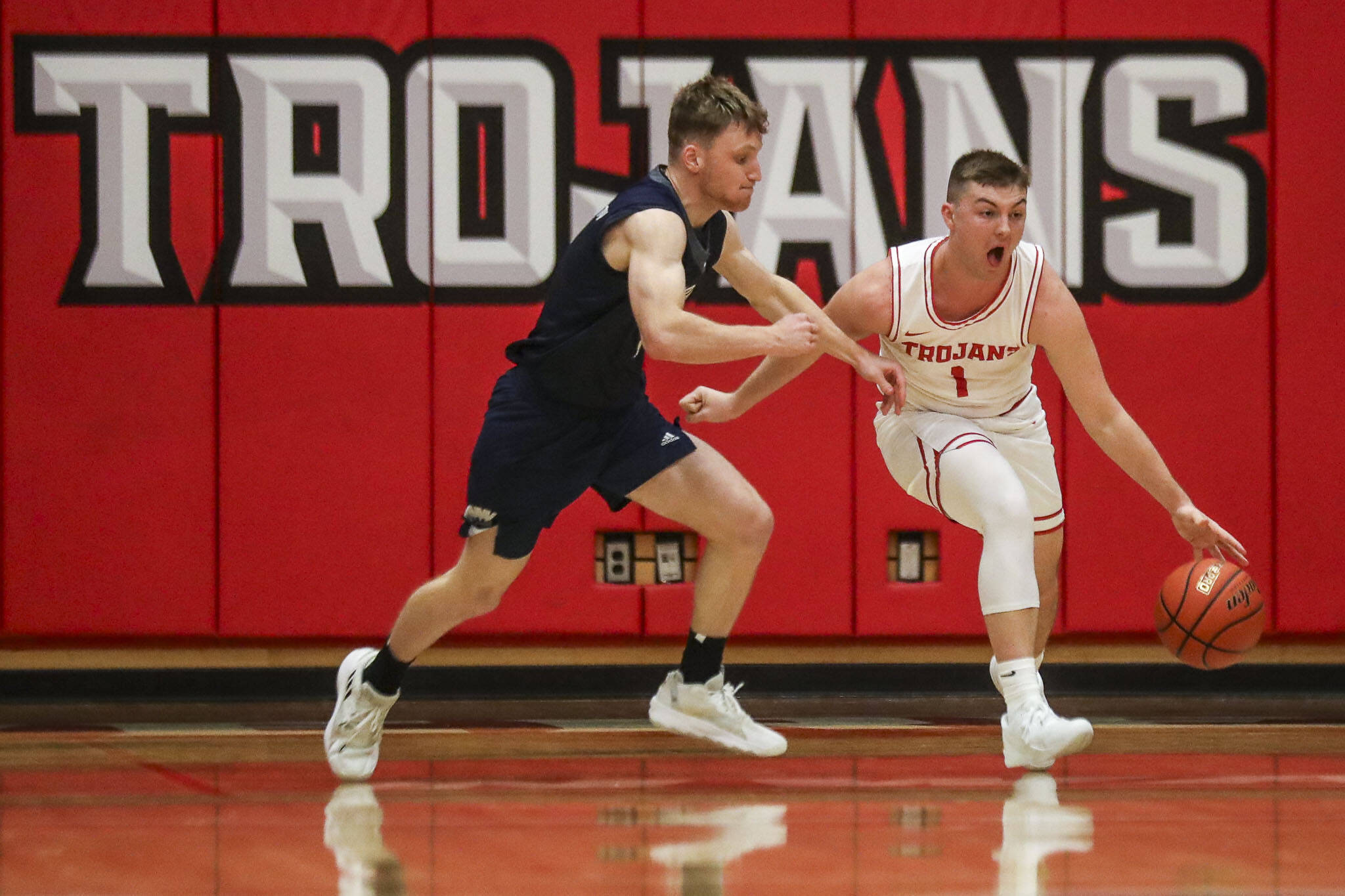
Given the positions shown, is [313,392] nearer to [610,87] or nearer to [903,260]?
[610,87]

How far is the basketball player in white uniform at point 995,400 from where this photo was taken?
328cm

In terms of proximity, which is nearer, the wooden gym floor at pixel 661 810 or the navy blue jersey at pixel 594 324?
the wooden gym floor at pixel 661 810

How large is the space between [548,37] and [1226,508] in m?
3.00

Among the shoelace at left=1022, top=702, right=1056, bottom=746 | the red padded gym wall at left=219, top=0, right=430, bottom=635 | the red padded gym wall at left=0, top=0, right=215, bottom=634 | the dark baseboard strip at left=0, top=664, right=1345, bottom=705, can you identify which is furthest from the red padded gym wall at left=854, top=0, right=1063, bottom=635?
the red padded gym wall at left=0, top=0, right=215, bottom=634

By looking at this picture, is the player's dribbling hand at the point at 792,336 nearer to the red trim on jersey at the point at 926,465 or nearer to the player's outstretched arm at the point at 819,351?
the player's outstretched arm at the point at 819,351

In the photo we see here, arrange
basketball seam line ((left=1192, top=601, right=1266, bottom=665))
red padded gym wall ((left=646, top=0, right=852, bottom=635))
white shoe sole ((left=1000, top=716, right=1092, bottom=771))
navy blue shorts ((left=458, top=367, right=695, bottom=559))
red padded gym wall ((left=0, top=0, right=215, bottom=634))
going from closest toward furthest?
white shoe sole ((left=1000, top=716, right=1092, bottom=771))
navy blue shorts ((left=458, top=367, right=695, bottom=559))
basketball seam line ((left=1192, top=601, right=1266, bottom=665))
red padded gym wall ((left=0, top=0, right=215, bottom=634))
red padded gym wall ((left=646, top=0, right=852, bottom=635))

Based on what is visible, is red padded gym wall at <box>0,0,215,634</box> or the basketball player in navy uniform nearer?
the basketball player in navy uniform

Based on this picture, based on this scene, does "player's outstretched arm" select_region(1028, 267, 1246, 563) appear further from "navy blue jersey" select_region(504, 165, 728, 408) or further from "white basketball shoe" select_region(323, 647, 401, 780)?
"white basketball shoe" select_region(323, 647, 401, 780)

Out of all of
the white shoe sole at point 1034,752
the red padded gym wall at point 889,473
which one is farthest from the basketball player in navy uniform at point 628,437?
the red padded gym wall at point 889,473

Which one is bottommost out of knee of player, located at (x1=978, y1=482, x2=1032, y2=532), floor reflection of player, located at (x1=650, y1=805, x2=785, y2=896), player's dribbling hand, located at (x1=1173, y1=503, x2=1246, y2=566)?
floor reflection of player, located at (x1=650, y1=805, x2=785, y2=896)

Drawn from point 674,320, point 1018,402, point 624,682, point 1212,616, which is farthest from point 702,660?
point 624,682

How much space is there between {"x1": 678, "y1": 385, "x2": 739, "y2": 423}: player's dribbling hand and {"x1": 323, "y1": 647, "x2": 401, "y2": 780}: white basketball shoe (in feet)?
3.12

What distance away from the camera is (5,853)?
249cm

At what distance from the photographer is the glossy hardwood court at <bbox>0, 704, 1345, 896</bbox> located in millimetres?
2285
